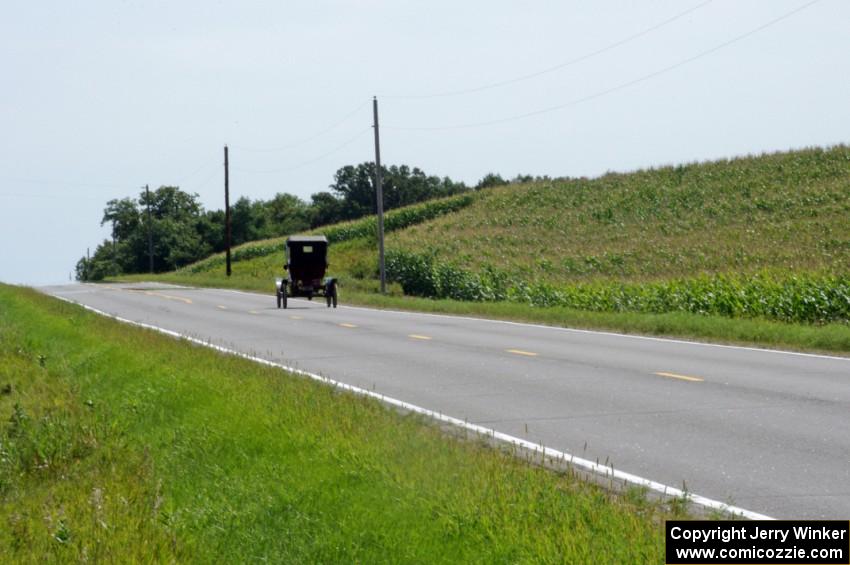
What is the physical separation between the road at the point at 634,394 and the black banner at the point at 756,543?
2.76 ft

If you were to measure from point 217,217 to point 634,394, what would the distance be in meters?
152

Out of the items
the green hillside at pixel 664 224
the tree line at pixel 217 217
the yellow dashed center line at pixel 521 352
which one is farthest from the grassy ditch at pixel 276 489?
the tree line at pixel 217 217

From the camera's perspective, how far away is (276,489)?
8664 mm

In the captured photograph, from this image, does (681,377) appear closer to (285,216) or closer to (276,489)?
(276,489)

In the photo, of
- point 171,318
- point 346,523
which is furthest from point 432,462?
point 171,318

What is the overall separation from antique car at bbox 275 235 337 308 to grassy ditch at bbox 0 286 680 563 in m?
25.7

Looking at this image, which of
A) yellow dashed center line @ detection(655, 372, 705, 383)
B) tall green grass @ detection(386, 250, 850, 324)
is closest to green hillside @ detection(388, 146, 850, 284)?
tall green grass @ detection(386, 250, 850, 324)

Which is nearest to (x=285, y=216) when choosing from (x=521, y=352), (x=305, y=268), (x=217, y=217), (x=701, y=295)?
→ (x=217, y=217)

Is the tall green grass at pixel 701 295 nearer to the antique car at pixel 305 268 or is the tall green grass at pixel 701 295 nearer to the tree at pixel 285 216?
the antique car at pixel 305 268

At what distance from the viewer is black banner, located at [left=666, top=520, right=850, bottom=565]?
248 inches

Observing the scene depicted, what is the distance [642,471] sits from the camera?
9.72m

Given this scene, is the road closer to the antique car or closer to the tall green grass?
the tall green grass

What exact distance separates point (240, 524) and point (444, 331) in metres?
19.2

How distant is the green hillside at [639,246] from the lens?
30953 mm
